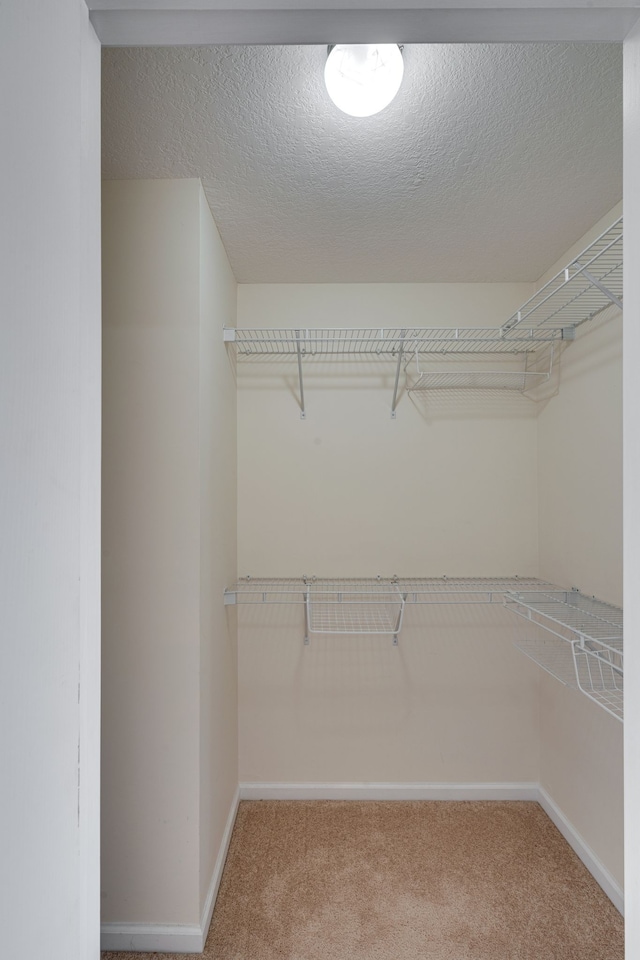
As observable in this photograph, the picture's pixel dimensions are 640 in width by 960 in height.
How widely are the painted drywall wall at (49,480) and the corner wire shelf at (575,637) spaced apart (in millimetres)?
1450

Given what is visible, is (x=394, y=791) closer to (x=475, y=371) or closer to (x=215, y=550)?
(x=215, y=550)

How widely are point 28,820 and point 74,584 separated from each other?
244 millimetres

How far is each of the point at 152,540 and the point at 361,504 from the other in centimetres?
114

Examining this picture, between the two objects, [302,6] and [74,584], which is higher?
[302,6]

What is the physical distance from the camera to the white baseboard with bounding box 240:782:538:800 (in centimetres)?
245

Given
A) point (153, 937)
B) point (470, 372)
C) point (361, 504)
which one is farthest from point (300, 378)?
point (153, 937)

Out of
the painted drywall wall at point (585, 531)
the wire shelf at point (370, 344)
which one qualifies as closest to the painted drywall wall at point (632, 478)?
the painted drywall wall at point (585, 531)

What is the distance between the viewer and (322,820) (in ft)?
7.56

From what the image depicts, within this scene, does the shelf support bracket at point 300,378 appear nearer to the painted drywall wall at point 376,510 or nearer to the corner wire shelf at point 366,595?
the painted drywall wall at point 376,510

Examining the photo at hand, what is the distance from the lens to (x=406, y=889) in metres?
1.89

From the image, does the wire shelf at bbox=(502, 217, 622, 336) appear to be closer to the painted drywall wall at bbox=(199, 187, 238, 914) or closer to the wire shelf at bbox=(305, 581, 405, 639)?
the painted drywall wall at bbox=(199, 187, 238, 914)

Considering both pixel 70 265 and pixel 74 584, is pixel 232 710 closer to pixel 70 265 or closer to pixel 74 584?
pixel 74 584

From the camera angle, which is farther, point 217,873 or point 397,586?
point 397,586

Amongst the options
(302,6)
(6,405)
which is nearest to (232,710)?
(6,405)
